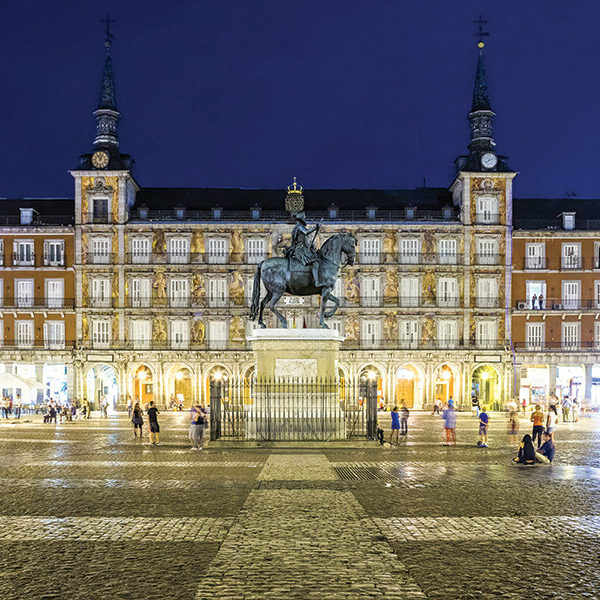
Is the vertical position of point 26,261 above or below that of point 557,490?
above

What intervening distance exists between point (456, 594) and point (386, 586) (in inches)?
28.6

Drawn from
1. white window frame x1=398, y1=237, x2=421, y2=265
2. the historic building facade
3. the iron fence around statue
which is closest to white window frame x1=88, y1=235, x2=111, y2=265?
the historic building facade

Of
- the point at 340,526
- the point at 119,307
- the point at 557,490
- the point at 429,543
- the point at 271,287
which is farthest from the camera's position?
the point at 119,307

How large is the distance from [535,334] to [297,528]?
5209cm

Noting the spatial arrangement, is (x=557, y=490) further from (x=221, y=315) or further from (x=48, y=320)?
(x=48, y=320)

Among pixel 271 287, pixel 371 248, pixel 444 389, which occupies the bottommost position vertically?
pixel 444 389

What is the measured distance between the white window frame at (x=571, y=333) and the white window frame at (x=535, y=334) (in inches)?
61.0

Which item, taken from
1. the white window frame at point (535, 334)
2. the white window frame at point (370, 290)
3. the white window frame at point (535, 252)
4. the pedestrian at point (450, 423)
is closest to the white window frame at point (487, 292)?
the white window frame at point (535, 334)

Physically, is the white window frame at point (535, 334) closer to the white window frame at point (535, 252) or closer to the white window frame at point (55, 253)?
the white window frame at point (535, 252)

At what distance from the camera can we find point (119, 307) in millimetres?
57531

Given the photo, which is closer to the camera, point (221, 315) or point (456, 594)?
point (456, 594)

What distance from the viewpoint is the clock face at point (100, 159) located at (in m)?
58.4

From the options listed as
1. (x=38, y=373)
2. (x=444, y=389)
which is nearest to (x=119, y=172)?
(x=38, y=373)

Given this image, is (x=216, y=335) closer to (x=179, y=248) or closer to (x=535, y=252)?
(x=179, y=248)
